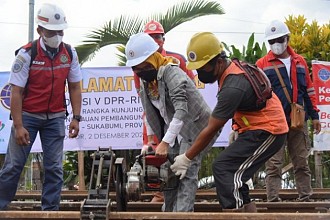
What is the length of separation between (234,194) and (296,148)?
2.47 m

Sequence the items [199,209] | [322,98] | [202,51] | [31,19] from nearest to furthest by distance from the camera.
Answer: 1. [202,51]
2. [199,209]
3. [322,98]
4. [31,19]

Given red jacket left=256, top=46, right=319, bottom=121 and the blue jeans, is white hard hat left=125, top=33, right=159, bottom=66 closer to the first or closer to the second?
the blue jeans

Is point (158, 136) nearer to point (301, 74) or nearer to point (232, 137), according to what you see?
point (232, 137)

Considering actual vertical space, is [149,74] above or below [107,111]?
below

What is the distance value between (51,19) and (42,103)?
2.41ft

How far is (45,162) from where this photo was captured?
546cm

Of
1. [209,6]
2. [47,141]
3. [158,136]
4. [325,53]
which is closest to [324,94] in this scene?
[325,53]

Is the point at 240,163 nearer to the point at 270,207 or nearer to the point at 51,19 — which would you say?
the point at 270,207

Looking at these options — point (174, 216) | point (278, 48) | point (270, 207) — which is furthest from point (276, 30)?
point (174, 216)

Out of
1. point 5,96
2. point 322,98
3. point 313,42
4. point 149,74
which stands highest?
point 313,42

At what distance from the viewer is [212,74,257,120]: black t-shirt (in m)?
4.33

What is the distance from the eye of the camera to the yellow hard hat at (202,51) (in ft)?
14.9

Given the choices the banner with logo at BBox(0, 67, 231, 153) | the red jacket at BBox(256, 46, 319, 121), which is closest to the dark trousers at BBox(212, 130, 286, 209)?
the red jacket at BBox(256, 46, 319, 121)

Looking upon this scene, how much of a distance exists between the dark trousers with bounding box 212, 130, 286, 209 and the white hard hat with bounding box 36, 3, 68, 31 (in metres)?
1.85
